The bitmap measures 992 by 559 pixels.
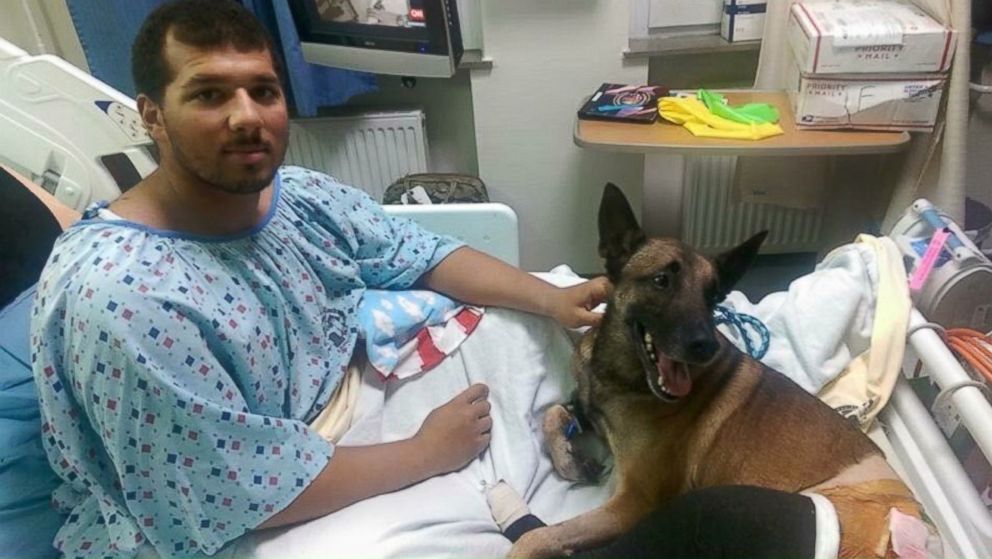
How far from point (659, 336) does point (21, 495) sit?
977 millimetres

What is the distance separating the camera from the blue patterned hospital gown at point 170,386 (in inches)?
34.5

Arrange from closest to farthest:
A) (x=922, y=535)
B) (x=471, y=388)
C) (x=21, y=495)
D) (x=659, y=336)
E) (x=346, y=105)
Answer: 1. (x=922, y=535)
2. (x=21, y=495)
3. (x=659, y=336)
4. (x=471, y=388)
5. (x=346, y=105)

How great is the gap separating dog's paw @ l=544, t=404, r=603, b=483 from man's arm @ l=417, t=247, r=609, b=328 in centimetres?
19

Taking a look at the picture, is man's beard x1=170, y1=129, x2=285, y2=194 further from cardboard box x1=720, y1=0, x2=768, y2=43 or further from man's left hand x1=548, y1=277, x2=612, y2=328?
cardboard box x1=720, y1=0, x2=768, y2=43

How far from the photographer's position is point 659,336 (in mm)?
1133

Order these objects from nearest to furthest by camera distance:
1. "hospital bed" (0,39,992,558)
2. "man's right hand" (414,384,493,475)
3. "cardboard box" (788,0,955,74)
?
"hospital bed" (0,39,992,558)
"man's right hand" (414,384,493,475)
"cardboard box" (788,0,955,74)

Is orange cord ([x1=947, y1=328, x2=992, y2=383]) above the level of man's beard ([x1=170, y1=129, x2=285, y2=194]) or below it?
below

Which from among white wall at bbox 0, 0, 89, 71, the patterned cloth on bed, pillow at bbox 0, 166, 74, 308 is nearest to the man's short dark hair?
pillow at bbox 0, 166, 74, 308

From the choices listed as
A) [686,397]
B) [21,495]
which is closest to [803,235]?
[686,397]

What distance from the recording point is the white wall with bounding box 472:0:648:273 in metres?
2.00

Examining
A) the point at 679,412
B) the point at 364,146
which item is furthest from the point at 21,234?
the point at 364,146

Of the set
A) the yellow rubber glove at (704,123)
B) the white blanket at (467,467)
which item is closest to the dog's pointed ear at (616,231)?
the white blanket at (467,467)

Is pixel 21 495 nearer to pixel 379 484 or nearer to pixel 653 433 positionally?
pixel 379 484

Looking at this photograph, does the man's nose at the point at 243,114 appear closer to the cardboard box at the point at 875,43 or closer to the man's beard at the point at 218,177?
the man's beard at the point at 218,177
